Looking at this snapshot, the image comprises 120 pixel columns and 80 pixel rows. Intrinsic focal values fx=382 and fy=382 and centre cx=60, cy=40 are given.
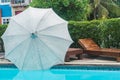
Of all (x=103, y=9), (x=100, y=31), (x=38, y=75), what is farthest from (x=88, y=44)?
(x=103, y=9)

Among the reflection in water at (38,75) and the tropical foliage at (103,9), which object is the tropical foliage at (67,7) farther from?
→ the reflection in water at (38,75)

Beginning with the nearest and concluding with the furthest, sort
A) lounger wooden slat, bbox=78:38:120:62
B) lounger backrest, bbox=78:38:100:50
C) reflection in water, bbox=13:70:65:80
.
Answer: reflection in water, bbox=13:70:65:80 < lounger wooden slat, bbox=78:38:120:62 < lounger backrest, bbox=78:38:100:50

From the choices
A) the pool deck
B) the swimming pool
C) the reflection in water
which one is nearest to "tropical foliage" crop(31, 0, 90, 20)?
the pool deck

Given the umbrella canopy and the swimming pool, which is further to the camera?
the umbrella canopy

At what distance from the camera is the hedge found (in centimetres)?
1783

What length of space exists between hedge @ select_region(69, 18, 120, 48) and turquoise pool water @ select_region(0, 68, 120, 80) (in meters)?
3.50

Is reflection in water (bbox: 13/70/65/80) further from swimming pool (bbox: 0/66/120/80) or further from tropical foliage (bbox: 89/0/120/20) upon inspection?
tropical foliage (bbox: 89/0/120/20)

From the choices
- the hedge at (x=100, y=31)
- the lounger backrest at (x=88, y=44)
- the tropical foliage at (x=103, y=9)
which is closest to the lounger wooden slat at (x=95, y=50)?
the lounger backrest at (x=88, y=44)

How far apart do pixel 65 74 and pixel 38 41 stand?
5.61 ft

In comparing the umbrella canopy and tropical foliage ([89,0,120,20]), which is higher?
the umbrella canopy

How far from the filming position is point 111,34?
59.2ft

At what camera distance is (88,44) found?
1778 cm

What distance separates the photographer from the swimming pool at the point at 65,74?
554 inches

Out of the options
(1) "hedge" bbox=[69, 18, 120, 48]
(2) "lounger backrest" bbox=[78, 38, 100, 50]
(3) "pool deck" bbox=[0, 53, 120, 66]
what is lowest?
(3) "pool deck" bbox=[0, 53, 120, 66]
